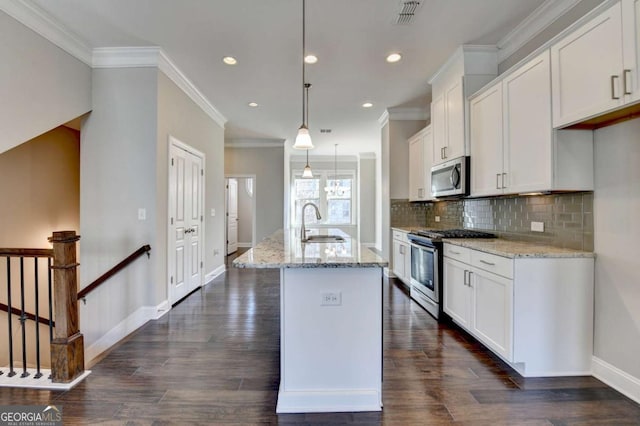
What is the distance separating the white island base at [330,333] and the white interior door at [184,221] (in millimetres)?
2444

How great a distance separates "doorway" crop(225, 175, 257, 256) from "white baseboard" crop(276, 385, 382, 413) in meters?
6.68

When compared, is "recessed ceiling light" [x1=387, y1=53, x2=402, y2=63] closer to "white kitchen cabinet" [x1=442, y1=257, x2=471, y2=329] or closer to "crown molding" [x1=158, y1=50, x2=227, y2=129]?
"white kitchen cabinet" [x1=442, y1=257, x2=471, y2=329]

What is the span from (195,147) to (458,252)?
3.71 m

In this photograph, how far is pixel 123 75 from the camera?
3.31 metres

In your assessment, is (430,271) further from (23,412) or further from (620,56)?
(23,412)

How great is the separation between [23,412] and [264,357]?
147cm

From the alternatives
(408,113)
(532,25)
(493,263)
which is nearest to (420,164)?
(408,113)

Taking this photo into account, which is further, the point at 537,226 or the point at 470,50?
the point at 470,50

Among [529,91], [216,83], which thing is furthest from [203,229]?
[529,91]

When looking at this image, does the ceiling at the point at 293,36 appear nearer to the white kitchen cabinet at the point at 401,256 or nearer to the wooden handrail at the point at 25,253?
the wooden handrail at the point at 25,253

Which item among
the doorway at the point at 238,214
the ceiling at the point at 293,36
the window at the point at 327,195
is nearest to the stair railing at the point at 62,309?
the ceiling at the point at 293,36

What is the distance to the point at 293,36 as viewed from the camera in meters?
2.96

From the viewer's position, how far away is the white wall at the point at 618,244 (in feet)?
6.23

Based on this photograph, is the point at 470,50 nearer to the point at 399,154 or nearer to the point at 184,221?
the point at 399,154
